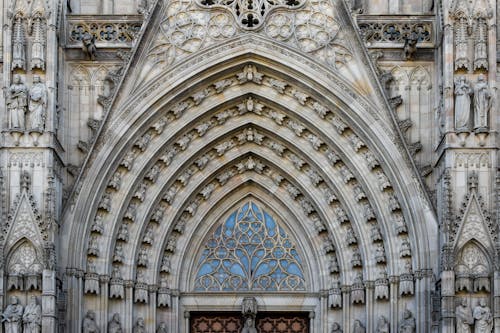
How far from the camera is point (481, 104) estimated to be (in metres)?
20.4

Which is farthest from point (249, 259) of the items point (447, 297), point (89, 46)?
point (89, 46)

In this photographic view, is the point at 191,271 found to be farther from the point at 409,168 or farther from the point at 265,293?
the point at 409,168

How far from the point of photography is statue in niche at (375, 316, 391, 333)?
21.0 meters

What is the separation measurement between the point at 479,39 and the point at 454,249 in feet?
10.8

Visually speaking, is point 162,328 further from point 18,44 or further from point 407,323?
point 18,44

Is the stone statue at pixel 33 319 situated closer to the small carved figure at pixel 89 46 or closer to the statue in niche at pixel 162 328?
the statue in niche at pixel 162 328

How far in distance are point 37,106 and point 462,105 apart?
6.40m

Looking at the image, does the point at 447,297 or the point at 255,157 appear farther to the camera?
the point at 255,157

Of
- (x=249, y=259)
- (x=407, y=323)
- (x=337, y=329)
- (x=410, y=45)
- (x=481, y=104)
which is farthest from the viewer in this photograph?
(x=249, y=259)

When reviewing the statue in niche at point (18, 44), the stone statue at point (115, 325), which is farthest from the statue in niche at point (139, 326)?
the statue in niche at point (18, 44)

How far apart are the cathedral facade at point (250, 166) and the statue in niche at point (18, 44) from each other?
1.0 inches

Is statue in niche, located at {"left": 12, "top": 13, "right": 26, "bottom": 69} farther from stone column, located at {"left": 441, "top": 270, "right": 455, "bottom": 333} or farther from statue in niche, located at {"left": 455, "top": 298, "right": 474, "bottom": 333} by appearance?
statue in niche, located at {"left": 455, "top": 298, "right": 474, "bottom": 333}

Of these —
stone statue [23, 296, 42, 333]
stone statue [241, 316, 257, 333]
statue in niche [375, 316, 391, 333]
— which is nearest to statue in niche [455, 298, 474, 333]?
statue in niche [375, 316, 391, 333]

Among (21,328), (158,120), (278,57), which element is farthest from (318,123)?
(21,328)
